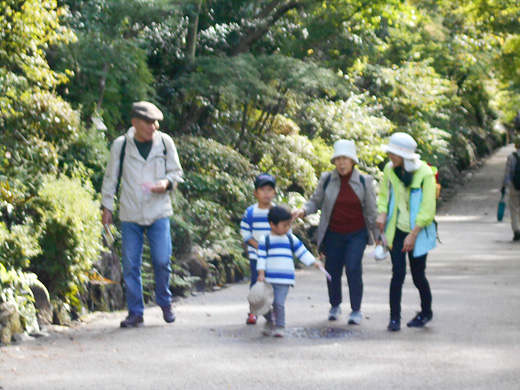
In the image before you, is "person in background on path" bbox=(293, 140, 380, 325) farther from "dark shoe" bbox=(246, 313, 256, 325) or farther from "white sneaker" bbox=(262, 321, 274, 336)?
"white sneaker" bbox=(262, 321, 274, 336)

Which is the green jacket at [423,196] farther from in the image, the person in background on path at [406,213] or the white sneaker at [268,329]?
the white sneaker at [268,329]

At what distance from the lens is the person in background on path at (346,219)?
8.78 meters

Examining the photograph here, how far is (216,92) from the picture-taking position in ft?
53.0

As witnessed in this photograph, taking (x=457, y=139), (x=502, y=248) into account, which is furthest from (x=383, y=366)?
(x=457, y=139)

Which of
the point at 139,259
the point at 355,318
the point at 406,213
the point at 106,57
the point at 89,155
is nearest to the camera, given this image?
the point at 406,213

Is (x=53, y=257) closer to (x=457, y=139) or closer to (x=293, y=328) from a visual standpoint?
(x=293, y=328)

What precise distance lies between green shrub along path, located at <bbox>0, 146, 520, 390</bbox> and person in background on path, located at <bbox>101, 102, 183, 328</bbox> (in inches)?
16.6

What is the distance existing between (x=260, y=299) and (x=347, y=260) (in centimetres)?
133

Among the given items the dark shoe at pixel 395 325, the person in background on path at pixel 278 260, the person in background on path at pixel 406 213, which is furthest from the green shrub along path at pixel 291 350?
the person in background on path at pixel 406 213

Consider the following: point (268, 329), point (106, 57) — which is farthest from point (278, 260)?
point (106, 57)

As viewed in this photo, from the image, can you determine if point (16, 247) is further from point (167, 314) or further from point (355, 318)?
point (355, 318)

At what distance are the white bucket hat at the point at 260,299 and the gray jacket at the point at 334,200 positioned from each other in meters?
1.16

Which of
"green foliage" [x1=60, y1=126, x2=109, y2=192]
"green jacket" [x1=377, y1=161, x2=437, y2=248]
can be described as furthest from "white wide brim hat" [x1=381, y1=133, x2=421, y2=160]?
"green foliage" [x1=60, y1=126, x2=109, y2=192]

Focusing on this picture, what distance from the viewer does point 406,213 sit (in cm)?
830
